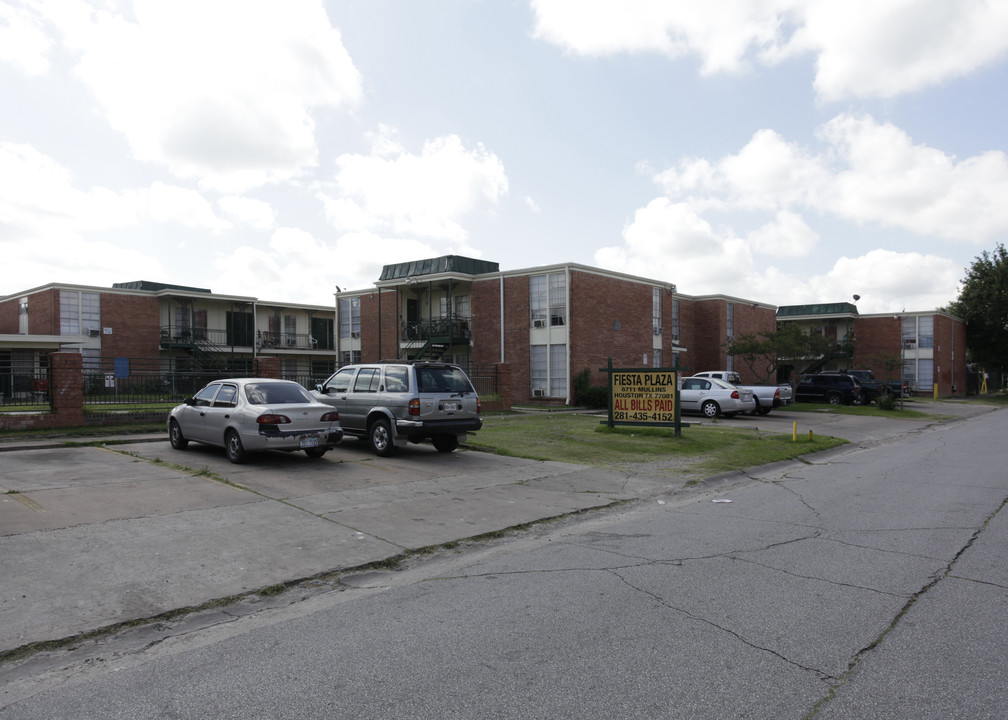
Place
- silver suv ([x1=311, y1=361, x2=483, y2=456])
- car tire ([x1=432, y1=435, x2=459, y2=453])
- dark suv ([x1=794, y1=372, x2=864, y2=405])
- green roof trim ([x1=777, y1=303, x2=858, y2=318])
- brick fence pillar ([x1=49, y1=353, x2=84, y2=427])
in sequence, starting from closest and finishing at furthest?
silver suv ([x1=311, y1=361, x2=483, y2=456]) < car tire ([x1=432, y1=435, x2=459, y2=453]) < brick fence pillar ([x1=49, y1=353, x2=84, y2=427]) < dark suv ([x1=794, y1=372, x2=864, y2=405]) < green roof trim ([x1=777, y1=303, x2=858, y2=318])

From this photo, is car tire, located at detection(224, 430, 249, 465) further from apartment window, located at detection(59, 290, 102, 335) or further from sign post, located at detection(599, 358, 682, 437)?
apartment window, located at detection(59, 290, 102, 335)

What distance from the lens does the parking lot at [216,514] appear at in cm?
561

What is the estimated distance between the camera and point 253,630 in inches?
192

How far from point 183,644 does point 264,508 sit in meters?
3.97

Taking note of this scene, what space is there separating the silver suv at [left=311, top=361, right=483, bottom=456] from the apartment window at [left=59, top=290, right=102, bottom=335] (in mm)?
28270

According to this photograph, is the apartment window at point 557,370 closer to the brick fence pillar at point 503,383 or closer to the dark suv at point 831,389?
the brick fence pillar at point 503,383

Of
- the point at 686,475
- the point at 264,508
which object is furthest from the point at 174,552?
the point at 686,475

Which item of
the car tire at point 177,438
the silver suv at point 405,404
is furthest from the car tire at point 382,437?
the car tire at point 177,438

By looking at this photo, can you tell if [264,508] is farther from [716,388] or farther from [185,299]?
[185,299]

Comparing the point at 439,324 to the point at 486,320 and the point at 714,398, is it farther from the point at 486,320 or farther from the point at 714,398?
the point at 714,398

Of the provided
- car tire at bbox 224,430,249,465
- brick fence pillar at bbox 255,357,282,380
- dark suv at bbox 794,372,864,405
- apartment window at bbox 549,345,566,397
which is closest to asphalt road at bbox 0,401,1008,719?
car tire at bbox 224,430,249,465

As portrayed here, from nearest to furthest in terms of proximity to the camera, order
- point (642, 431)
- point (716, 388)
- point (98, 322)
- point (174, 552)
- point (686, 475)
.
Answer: point (174, 552), point (686, 475), point (642, 431), point (716, 388), point (98, 322)

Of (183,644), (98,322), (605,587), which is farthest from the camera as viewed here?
(98,322)

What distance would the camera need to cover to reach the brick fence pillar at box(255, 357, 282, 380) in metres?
18.8
